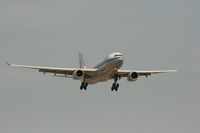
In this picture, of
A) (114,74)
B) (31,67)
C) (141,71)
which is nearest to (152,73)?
(141,71)

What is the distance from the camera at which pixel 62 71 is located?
119 meters

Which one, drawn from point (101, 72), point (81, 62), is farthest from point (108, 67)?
point (81, 62)

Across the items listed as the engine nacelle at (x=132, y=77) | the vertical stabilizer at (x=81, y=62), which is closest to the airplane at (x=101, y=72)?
the engine nacelle at (x=132, y=77)

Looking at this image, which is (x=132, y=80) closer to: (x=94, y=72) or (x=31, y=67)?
(x=94, y=72)

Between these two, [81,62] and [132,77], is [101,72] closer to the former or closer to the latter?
[132,77]

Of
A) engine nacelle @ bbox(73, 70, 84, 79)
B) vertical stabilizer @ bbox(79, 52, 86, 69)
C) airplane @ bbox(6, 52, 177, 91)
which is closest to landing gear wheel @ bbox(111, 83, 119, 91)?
airplane @ bbox(6, 52, 177, 91)

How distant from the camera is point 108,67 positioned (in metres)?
113

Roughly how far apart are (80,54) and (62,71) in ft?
95.9

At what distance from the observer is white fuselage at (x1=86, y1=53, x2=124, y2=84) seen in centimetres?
11194

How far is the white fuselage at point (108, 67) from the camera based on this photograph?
112m

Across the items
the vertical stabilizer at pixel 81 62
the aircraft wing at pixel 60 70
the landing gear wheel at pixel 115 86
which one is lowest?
the landing gear wheel at pixel 115 86

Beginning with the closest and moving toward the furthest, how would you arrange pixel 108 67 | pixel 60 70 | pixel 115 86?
pixel 108 67
pixel 60 70
pixel 115 86

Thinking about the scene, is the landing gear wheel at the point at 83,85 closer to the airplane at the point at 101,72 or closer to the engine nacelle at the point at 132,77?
the airplane at the point at 101,72

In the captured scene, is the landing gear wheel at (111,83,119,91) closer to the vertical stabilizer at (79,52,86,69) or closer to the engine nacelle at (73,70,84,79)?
the engine nacelle at (73,70,84,79)
